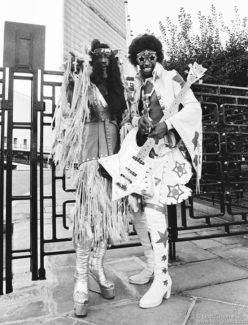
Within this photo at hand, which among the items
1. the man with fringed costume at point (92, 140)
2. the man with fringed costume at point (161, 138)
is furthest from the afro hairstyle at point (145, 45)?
the man with fringed costume at point (92, 140)

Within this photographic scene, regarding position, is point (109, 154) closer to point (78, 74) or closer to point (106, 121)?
point (106, 121)

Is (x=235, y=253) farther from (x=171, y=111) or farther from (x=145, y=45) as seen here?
(x=145, y=45)

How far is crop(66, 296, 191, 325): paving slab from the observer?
147 centimetres

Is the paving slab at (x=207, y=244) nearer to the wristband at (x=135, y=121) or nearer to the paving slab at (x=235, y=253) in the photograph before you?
the paving slab at (x=235, y=253)

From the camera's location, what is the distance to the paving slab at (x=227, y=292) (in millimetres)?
1689

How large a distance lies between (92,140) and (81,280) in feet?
3.10

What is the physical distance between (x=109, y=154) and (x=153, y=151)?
31 cm

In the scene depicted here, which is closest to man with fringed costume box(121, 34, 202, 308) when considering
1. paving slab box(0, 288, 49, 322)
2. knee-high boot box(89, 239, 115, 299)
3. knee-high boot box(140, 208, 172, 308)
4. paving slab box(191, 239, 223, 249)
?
knee-high boot box(140, 208, 172, 308)

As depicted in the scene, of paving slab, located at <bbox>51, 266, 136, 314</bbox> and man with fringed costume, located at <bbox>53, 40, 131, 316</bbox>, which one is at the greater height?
man with fringed costume, located at <bbox>53, 40, 131, 316</bbox>

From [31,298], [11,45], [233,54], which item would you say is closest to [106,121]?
[11,45]

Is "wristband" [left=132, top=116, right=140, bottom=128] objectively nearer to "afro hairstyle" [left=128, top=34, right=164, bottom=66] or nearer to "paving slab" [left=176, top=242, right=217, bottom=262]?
"afro hairstyle" [left=128, top=34, right=164, bottom=66]

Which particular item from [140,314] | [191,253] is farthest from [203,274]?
[140,314]

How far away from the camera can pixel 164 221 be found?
68.6 inches

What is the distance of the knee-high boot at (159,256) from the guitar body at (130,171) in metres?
0.17
